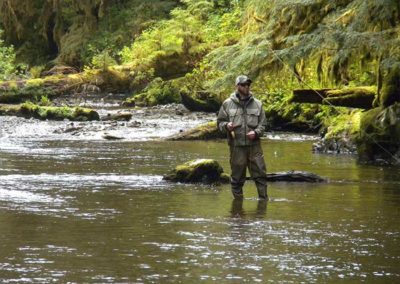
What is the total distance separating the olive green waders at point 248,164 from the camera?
37.0ft

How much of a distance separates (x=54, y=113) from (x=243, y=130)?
19.3 m

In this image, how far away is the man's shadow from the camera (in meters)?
9.83

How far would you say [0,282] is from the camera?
6285mm

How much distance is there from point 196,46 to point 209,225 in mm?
31556

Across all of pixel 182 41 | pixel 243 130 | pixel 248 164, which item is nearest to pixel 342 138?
pixel 248 164

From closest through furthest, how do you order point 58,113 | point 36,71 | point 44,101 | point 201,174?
1. point 201,174
2. point 58,113
3. point 44,101
4. point 36,71

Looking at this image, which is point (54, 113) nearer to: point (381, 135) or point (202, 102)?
point (202, 102)

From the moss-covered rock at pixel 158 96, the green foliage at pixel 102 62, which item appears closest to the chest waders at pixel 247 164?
the moss-covered rock at pixel 158 96

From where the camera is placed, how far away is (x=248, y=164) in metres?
11.5

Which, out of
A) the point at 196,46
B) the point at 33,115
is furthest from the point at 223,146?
the point at 196,46

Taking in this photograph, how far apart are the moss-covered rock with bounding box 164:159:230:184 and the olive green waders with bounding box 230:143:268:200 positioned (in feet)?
4.87

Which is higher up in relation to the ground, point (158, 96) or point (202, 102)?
point (158, 96)

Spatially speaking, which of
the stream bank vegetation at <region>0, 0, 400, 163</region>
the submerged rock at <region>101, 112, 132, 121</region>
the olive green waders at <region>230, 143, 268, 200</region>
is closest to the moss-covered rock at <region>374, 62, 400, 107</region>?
the stream bank vegetation at <region>0, 0, 400, 163</region>

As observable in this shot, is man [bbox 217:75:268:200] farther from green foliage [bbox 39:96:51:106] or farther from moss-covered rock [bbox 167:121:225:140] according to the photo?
green foliage [bbox 39:96:51:106]
